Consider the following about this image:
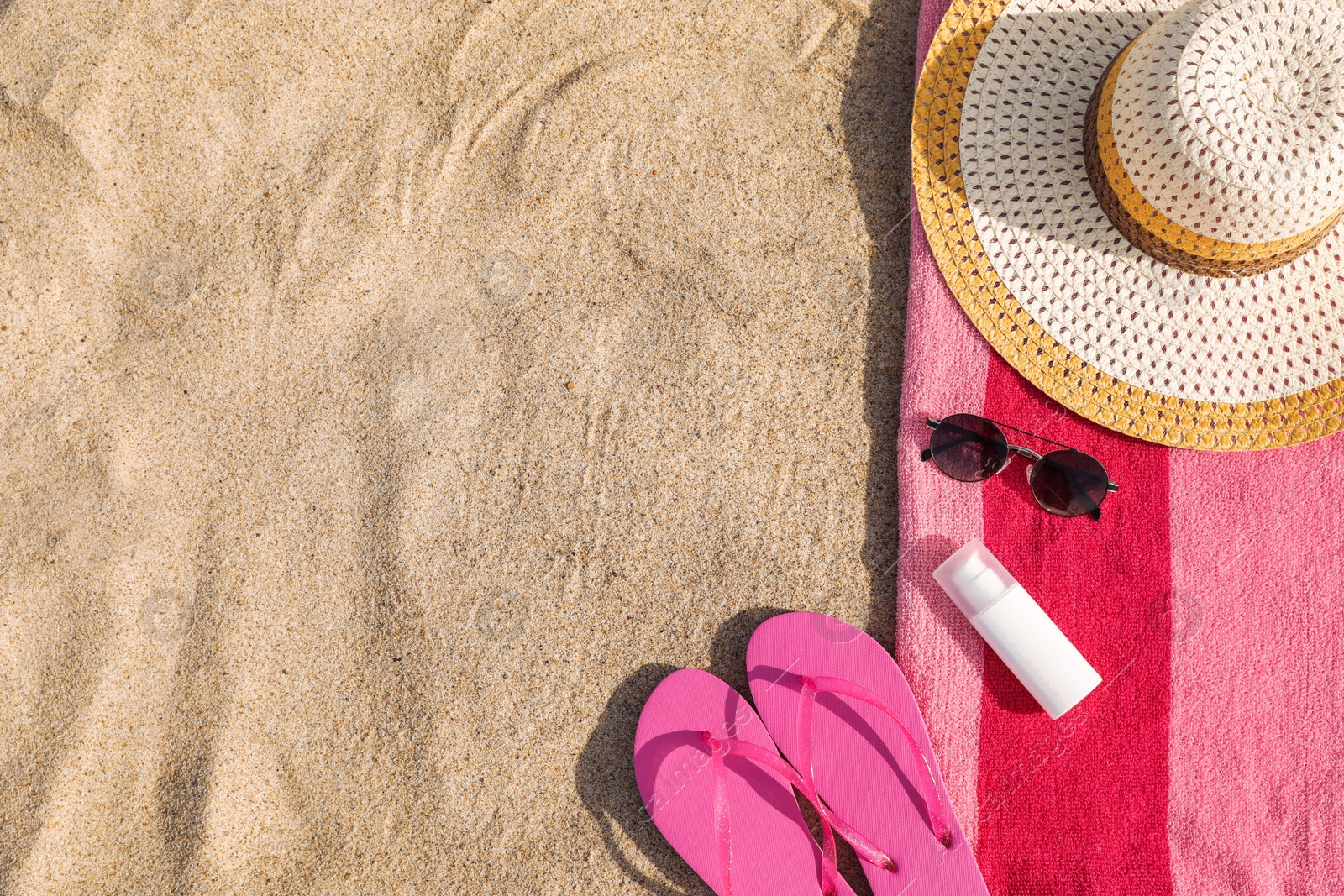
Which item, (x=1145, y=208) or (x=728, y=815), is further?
(x=728, y=815)

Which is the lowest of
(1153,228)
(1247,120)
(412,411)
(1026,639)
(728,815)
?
(728,815)

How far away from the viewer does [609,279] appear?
3.71ft

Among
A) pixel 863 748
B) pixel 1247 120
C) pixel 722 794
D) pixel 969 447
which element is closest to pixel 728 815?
pixel 722 794

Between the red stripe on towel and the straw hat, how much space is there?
0.33ft

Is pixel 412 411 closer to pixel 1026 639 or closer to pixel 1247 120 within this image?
pixel 1026 639

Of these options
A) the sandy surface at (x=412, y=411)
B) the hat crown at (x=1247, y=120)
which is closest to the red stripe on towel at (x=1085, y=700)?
the sandy surface at (x=412, y=411)

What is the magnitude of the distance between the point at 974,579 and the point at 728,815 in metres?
0.49

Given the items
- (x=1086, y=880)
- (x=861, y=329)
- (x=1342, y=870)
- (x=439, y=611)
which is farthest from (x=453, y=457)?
(x=1342, y=870)

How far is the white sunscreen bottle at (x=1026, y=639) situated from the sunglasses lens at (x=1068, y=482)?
5.6 inches

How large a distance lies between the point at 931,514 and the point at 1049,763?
392 mm

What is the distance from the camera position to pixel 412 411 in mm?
1099

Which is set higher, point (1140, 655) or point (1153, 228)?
point (1153, 228)

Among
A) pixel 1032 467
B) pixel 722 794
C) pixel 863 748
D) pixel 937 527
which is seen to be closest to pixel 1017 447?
pixel 1032 467

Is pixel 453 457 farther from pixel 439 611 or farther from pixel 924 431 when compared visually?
pixel 924 431
